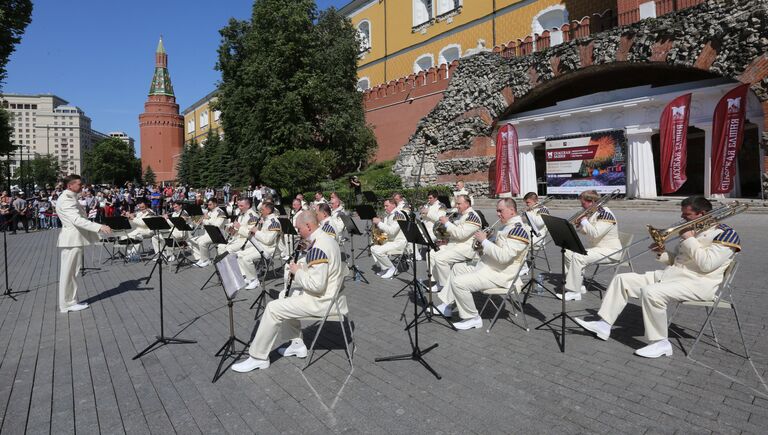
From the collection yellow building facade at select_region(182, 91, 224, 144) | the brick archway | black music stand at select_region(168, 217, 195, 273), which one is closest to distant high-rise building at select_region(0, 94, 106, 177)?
yellow building facade at select_region(182, 91, 224, 144)

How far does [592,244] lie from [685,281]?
8.44 ft

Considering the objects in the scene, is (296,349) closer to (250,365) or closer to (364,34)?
(250,365)

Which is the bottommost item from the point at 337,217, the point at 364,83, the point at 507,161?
the point at 337,217

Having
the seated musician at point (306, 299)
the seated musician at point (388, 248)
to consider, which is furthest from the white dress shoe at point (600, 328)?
the seated musician at point (388, 248)

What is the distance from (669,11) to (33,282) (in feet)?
84.2

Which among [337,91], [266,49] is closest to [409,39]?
[337,91]

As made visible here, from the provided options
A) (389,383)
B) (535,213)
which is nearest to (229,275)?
(389,383)

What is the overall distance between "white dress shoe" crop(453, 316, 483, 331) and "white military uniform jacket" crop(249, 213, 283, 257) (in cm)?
474

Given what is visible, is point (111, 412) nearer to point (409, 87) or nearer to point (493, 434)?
point (493, 434)

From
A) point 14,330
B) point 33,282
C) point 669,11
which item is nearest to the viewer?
point 14,330

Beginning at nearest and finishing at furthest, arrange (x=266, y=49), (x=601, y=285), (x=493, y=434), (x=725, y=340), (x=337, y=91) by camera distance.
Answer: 1. (x=493, y=434)
2. (x=725, y=340)
3. (x=601, y=285)
4. (x=266, y=49)
5. (x=337, y=91)

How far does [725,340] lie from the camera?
5211 millimetres

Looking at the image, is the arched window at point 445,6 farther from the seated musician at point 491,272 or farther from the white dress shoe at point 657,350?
the white dress shoe at point 657,350

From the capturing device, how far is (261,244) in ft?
31.1
